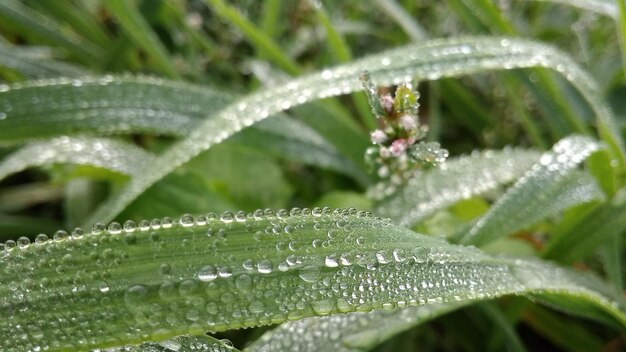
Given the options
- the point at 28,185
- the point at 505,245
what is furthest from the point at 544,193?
the point at 28,185

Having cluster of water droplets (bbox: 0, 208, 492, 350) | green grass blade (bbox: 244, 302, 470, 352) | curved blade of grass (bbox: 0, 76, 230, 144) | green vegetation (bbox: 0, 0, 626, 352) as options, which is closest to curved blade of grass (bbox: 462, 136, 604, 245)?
green vegetation (bbox: 0, 0, 626, 352)

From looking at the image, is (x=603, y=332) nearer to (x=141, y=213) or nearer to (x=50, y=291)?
(x=141, y=213)

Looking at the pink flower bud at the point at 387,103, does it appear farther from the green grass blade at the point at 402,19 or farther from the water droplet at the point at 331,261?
the green grass blade at the point at 402,19

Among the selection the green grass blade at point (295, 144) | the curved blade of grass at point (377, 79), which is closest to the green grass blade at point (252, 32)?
the green grass blade at point (295, 144)

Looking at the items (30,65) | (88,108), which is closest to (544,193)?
(88,108)

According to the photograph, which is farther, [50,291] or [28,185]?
[28,185]

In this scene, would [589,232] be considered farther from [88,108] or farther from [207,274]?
[88,108]
